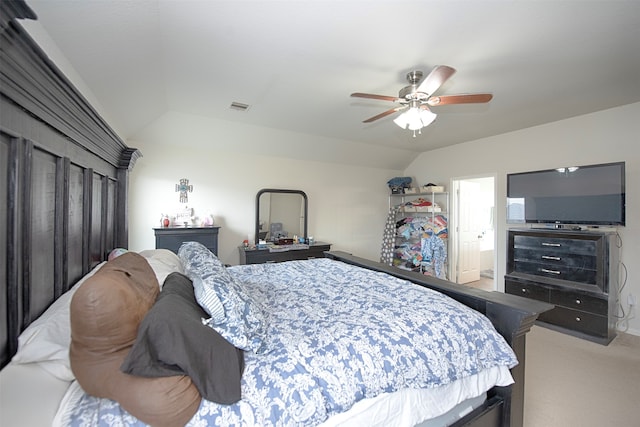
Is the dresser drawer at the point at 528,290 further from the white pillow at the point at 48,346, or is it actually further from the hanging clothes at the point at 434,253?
the white pillow at the point at 48,346

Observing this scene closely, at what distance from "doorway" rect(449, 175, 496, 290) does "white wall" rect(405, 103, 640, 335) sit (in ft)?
1.11

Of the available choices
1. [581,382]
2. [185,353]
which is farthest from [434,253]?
[185,353]

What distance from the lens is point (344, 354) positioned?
3.74 feet

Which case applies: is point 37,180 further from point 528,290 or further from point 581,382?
point 528,290

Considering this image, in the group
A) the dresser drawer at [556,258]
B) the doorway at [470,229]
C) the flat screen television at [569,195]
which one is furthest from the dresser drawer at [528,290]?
the doorway at [470,229]

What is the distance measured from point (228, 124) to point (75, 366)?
3257 millimetres

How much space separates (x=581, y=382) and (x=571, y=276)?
136cm

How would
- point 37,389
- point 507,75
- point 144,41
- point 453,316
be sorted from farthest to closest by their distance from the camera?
point 507,75 < point 144,41 < point 453,316 < point 37,389

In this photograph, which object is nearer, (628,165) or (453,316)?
(453,316)

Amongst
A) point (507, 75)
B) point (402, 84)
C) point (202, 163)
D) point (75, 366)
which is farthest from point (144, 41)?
point (507, 75)

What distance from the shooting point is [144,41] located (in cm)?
172

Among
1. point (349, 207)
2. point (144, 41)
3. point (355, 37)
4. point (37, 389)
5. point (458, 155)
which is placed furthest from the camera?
point (349, 207)

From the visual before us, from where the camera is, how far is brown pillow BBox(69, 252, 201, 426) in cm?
80

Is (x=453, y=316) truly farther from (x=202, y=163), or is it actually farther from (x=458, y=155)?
(x=458, y=155)
